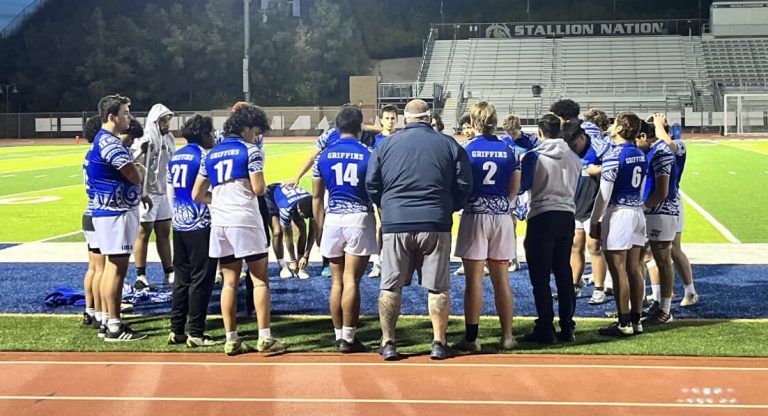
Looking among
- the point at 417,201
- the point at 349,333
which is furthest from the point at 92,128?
the point at 417,201

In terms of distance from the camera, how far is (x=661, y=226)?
812cm

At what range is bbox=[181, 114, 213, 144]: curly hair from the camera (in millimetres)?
7430

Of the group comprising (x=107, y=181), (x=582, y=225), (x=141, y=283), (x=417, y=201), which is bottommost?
(x=141, y=283)

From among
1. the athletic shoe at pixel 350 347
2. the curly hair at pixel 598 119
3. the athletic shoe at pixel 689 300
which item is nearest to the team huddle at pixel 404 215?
the athletic shoe at pixel 350 347

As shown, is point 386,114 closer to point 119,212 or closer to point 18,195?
point 119,212

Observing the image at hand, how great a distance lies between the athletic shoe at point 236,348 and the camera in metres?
7.11

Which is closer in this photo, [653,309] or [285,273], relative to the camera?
[653,309]

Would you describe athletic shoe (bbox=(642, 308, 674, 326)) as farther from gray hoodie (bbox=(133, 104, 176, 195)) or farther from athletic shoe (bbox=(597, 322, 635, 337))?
gray hoodie (bbox=(133, 104, 176, 195))

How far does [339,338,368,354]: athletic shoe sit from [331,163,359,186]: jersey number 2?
4.03 ft

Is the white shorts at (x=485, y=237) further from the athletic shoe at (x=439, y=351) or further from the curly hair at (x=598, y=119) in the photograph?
the curly hair at (x=598, y=119)

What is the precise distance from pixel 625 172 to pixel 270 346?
3.18 m

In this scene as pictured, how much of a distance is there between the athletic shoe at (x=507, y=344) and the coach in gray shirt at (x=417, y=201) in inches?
20.7

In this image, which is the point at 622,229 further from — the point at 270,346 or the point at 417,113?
the point at 270,346

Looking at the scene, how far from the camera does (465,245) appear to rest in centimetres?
714
